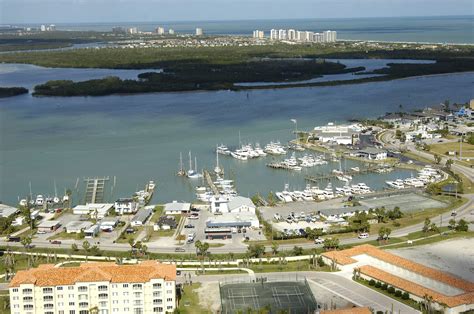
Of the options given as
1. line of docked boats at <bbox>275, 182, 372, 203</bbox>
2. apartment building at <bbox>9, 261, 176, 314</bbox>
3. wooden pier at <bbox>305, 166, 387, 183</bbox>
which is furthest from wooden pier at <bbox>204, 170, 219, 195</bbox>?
apartment building at <bbox>9, 261, 176, 314</bbox>

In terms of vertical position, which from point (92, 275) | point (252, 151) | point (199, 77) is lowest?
point (252, 151)

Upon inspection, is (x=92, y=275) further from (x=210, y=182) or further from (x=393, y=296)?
(x=210, y=182)

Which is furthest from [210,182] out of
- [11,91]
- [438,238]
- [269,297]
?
[11,91]

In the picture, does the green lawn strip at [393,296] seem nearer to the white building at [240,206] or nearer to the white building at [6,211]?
the white building at [240,206]

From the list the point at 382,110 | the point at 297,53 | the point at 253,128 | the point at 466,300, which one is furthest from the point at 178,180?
the point at 297,53

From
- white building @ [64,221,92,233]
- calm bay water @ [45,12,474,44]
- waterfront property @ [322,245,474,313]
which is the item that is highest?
calm bay water @ [45,12,474,44]

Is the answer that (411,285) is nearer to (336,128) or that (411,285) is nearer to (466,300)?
(466,300)

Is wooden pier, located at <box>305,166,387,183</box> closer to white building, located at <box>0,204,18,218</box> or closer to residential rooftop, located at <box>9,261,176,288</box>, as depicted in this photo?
white building, located at <box>0,204,18,218</box>
